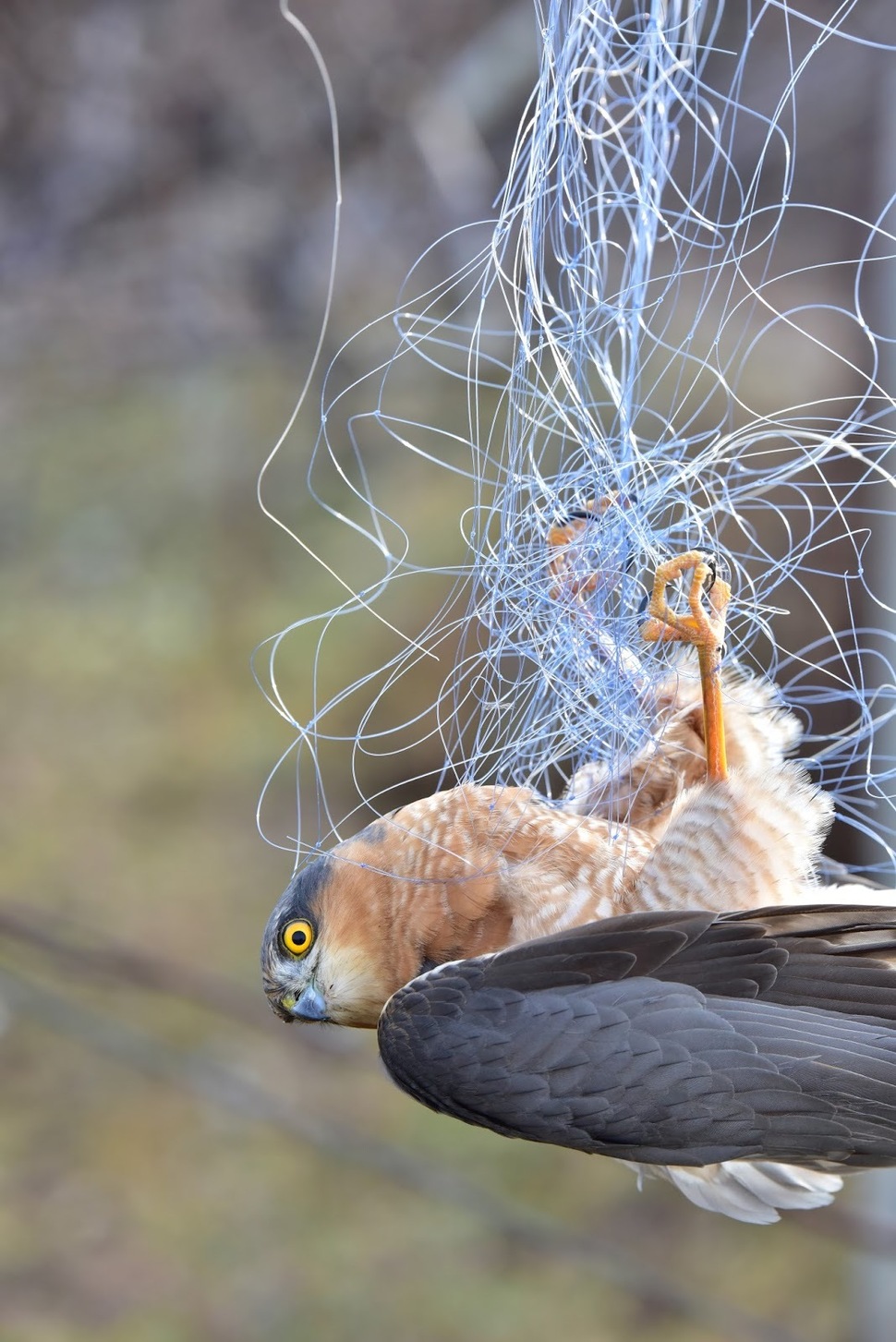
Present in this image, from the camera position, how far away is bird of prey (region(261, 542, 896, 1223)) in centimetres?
111

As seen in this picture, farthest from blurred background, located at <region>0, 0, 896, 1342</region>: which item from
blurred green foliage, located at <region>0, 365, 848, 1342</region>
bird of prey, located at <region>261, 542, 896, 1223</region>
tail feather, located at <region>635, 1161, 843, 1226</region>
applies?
bird of prey, located at <region>261, 542, 896, 1223</region>

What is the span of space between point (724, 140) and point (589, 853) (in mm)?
3146

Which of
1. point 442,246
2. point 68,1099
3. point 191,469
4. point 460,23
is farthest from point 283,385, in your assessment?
point 68,1099

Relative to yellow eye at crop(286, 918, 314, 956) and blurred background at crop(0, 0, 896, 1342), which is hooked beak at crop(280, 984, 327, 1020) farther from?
blurred background at crop(0, 0, 896, 1342)

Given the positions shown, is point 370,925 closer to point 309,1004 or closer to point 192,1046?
point 309,1004

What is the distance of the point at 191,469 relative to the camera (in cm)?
527

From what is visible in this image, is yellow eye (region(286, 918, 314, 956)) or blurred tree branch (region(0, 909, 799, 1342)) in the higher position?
yellow eye (region(286, 918, 314, 956))

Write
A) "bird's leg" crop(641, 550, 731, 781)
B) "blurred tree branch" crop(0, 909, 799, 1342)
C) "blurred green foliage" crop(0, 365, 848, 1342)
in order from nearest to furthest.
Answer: "bird's leg" crop(641, 550, 731, 781) < "blurred tree branch" crop(0, 909, 799, 1342) < "blurred green foliage" crop(0, 365, 848, 1342)

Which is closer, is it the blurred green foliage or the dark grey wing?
the dark grey wing

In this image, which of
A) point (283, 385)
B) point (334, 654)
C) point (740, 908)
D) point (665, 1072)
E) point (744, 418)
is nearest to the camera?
point (665, 1072)

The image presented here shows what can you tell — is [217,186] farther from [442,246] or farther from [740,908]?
[740,908]

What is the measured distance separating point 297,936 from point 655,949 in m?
0.42

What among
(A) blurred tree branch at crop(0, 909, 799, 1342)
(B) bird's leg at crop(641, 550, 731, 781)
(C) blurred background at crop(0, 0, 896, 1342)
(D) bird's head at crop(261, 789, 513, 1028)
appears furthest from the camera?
(C) blurred background at crop(0, 0, 896, 1342)

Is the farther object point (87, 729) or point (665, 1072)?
point (87, 729)
